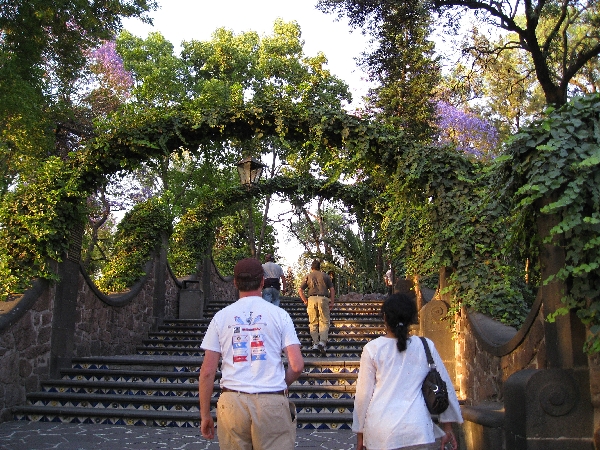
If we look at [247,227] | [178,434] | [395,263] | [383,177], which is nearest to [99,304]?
[178,434]

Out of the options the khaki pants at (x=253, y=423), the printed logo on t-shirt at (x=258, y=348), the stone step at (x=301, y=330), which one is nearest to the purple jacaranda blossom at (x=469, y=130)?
the stone step at (x=301, y=330)

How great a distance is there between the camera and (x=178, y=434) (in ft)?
23.4

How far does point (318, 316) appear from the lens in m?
11.1

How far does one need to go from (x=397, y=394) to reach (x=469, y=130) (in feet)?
79.7

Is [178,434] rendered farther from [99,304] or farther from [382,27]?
[382,27]

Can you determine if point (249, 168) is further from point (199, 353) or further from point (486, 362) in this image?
point (486, 362)

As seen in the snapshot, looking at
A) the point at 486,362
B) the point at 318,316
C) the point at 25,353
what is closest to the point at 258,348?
the point at 486,362

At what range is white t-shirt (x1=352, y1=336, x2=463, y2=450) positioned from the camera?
9.27 ft

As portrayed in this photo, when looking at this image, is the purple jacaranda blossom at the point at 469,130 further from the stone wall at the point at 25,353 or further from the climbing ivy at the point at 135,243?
the stone wall at the point at 25,353

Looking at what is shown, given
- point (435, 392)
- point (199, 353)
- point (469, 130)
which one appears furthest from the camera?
point (469, 130)

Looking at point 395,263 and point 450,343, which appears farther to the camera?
point 395,263

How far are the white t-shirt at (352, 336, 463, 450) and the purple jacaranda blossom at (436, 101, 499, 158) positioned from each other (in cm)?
2227

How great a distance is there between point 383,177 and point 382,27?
7.52 m

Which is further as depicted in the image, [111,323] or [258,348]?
[111,323]
